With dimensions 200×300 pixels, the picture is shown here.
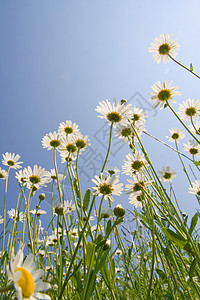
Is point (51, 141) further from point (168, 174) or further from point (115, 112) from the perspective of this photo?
point (168, 174)

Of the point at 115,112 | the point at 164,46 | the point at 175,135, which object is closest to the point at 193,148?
the point at 175,135

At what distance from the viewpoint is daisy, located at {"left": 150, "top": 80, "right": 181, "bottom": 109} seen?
4.87ft

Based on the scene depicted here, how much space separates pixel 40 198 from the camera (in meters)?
1.76

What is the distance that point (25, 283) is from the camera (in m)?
0.35

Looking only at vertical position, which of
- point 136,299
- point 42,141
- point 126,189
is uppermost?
point 42,141

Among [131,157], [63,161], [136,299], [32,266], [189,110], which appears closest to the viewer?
[32,266]

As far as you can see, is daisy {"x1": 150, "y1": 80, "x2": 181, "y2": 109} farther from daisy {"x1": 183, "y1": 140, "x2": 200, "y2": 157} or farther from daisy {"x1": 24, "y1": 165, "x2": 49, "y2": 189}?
daisy {"x1": 24, "y1": 165, "x2": 49, "y2": 189}

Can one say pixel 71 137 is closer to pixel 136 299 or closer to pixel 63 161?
pixel 63 161

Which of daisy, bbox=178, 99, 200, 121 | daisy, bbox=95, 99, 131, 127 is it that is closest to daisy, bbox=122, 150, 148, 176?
daisy, bbox=95, 99, 131, 127

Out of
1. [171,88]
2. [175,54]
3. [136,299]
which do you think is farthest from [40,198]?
[175,54]

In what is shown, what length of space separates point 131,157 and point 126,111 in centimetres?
24

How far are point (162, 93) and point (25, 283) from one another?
54.1 inches

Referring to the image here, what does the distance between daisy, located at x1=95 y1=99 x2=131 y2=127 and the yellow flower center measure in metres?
0.86

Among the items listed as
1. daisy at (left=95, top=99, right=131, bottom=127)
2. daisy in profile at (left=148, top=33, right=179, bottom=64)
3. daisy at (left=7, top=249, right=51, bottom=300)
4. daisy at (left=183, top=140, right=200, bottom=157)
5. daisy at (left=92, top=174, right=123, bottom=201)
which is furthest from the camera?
daisy at (left=183, top=140, right=200, bottom=157)
